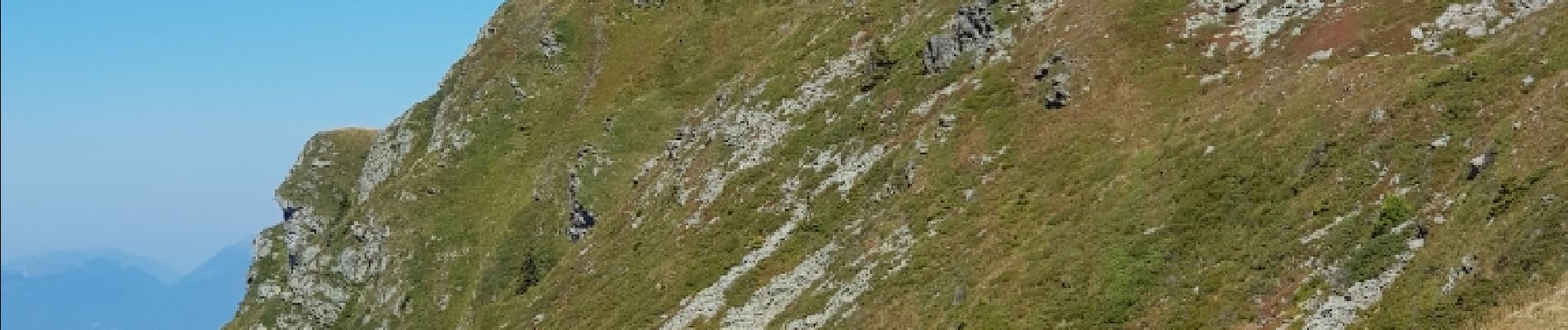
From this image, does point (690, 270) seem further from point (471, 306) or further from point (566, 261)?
point (471, 306)

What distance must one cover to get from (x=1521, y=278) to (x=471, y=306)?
6514 cm

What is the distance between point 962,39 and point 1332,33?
20898 mm

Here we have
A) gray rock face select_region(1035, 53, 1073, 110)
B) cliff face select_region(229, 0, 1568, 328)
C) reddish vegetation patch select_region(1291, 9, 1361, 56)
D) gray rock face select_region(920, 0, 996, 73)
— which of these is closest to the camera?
cliff face select_region(229, 0, 1568, 328)

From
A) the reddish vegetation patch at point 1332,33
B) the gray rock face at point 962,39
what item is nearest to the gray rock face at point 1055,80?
the gray rock face at point 962,39

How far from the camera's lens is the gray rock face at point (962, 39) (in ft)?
215

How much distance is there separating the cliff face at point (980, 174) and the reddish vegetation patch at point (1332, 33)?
174 mm

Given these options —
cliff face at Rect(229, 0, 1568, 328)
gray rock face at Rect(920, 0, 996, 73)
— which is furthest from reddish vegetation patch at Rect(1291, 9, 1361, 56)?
gray rock face at Rect(920, 0, 996, 73)

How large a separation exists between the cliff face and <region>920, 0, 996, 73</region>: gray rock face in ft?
0.52

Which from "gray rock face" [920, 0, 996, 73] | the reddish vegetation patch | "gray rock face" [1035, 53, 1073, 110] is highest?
"gray rock face" [920, 0, 996, 73]

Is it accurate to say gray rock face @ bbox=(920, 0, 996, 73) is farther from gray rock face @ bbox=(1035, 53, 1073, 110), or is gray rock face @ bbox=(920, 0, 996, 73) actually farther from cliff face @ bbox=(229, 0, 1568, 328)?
gray rock face @ bbox=(1035, 53, 1073, 110)

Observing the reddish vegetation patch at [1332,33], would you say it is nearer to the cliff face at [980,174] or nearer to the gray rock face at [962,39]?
the cliff face at [980,174]

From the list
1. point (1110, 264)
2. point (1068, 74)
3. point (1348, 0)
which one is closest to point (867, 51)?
point (1068, 74)

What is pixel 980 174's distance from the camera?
2111 inches

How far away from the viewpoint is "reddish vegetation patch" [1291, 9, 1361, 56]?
164 ft
